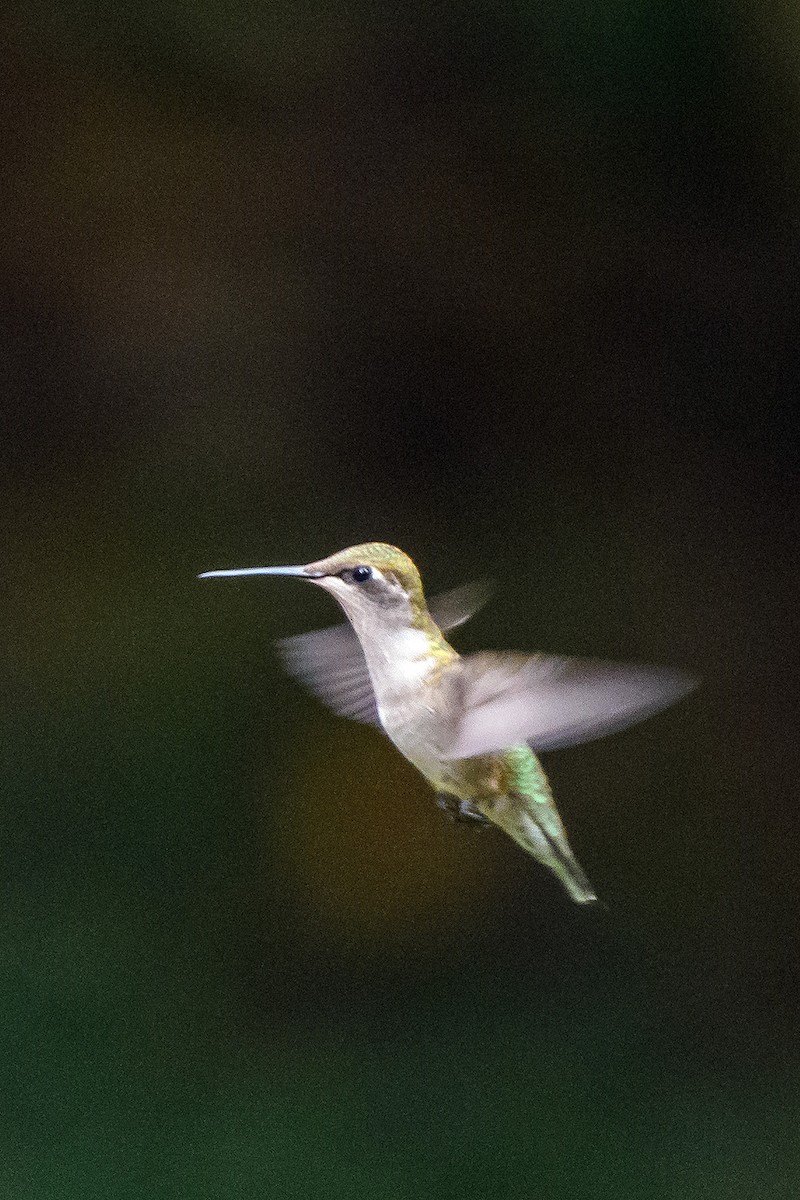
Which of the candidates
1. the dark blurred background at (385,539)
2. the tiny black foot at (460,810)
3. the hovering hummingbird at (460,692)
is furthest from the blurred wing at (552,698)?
→ the dark blurred background at (385,539)

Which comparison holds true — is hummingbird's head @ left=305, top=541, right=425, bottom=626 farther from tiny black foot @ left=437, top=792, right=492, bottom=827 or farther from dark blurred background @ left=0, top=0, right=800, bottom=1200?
dark blurred background @ left=0, top=0, right=800, bottom=1200

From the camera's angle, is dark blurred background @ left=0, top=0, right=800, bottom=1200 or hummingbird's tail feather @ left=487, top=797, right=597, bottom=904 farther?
dark blurred background @ left=0, top=0, right=800, bottom=1200

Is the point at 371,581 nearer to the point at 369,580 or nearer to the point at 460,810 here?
the point at 369,580

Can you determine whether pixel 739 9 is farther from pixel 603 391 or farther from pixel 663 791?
pixel 663 791

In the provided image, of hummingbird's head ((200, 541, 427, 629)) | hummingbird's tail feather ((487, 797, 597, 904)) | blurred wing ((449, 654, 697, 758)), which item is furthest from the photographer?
hummingbird's tail feather ((487, 797, 597, 904))

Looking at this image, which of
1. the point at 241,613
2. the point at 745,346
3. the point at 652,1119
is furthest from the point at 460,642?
the point at 652,1119

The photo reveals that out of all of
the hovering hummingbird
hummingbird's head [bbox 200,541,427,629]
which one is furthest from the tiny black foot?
hummingbird's head [bbox 200,541,427,629]

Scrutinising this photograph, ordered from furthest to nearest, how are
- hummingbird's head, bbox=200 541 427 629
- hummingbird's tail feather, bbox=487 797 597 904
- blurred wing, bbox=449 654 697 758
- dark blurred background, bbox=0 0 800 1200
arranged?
dark blurred background, bbox=0 0 800 1200
hummingbird's tail feather, bbox=487 797 597 904
hummingbird's head, bbox=200 541 427 629
blurred wing, bbox=449 654 697 758

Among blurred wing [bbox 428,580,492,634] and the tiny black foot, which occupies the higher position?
blurred wing [bbox 428,580,492,634]
